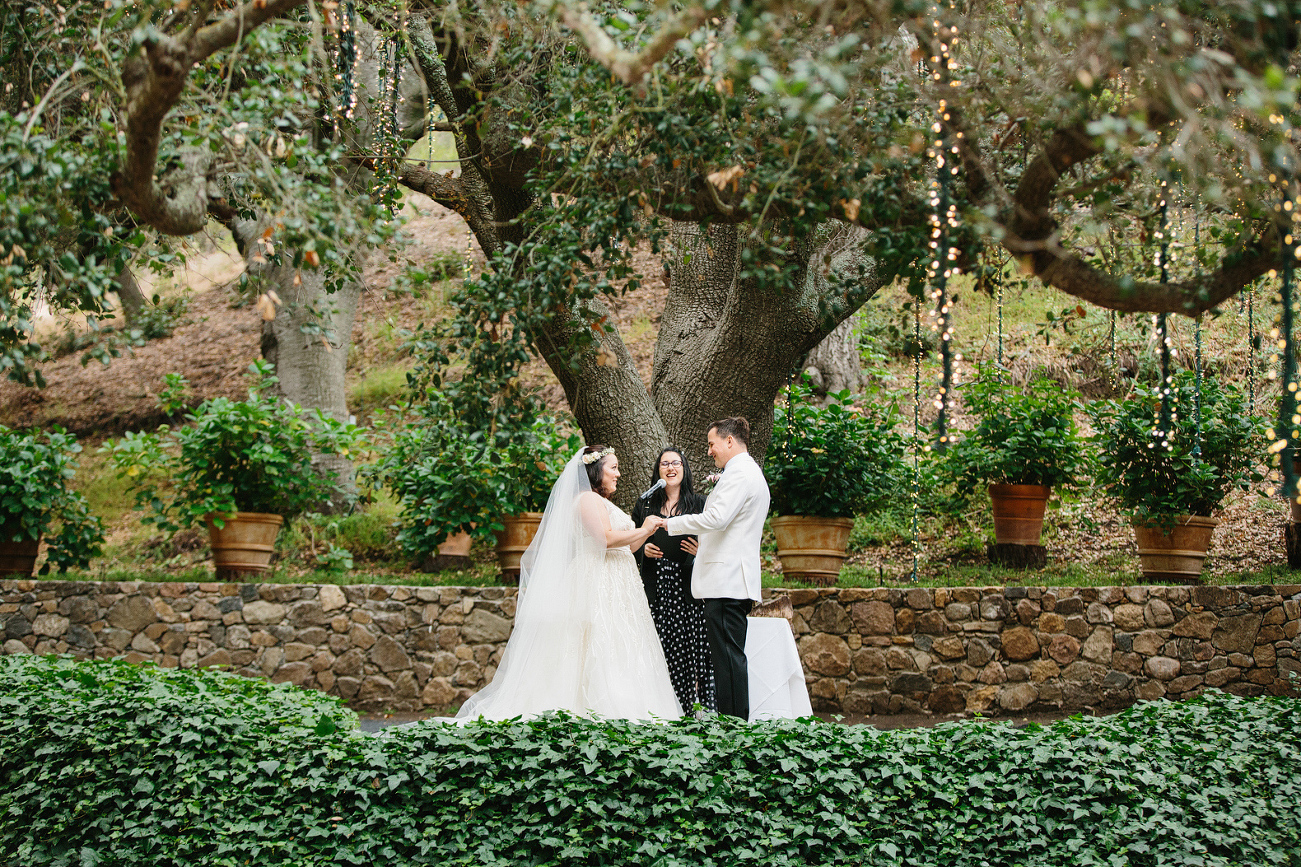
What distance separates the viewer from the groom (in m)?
5.25

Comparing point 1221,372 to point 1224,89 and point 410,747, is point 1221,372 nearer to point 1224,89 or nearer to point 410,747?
point 1224,89

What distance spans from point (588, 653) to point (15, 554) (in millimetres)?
5473

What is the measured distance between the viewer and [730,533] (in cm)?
540

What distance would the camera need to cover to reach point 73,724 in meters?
4.11

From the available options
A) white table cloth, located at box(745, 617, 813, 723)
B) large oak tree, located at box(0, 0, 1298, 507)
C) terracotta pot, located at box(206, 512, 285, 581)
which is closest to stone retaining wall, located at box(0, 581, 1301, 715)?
terracotta pot, located at box(206, 512, 285, 581)

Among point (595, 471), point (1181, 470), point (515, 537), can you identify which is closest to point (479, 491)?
point (515, 537)

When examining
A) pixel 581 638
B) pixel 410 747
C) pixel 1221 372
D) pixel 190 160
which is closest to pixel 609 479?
pixel 581 638

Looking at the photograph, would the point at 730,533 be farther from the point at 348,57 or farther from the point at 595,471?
the point at 348,57

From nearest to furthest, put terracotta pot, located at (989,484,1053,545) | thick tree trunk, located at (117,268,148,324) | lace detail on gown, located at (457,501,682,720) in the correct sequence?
thick tree trunk, located at (117,268,148,324), lace detail on gown, located at (457,501,682,720), terracotta pot, located at (989,484,1053,545)

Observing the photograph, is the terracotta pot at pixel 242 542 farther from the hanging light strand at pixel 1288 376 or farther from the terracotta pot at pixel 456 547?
the hanging light strand at pixel 1288 376

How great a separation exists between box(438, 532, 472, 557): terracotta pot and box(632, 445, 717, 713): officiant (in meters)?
3.46

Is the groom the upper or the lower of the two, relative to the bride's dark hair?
lower

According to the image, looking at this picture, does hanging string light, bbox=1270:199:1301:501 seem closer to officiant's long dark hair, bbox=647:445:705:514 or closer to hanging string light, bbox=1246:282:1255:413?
hanging string light, bbox=1246:282:1255:413

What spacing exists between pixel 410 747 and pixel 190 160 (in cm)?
261
